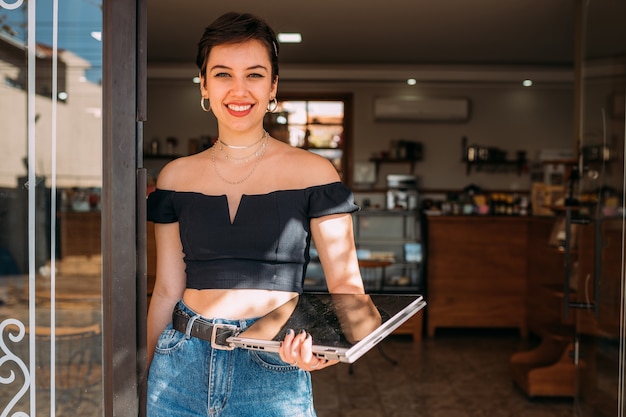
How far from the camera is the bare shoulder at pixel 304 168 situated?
1.57 m

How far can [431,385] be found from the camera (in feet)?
16.7

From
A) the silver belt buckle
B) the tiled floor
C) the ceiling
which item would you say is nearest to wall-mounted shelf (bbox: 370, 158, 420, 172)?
the ceiling

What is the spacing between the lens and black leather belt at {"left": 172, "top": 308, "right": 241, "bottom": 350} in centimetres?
144

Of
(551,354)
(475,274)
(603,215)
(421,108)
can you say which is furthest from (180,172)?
(421,108)

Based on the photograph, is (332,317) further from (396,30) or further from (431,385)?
(396,30)

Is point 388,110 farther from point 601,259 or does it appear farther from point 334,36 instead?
point 601,259

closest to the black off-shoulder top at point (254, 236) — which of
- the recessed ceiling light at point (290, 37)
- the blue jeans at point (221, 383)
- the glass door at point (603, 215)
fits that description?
the blue jeans at point (221, 383)

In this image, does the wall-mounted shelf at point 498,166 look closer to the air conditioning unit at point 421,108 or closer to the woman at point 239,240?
the air conditioning unit at point 421,108

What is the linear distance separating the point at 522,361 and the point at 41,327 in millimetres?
4349

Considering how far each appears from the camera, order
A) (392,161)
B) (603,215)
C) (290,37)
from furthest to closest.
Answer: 1. (392,161)
2. (290,37)
3. (603,215)

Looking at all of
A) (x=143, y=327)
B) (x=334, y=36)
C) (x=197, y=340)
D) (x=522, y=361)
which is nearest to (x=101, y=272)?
(x=143, y=327)

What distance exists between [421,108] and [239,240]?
25.5 ft

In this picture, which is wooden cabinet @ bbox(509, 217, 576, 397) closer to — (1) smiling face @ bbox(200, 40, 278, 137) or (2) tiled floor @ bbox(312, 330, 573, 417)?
(2) tiled floor @ bbox(312, 330, 573, 417)

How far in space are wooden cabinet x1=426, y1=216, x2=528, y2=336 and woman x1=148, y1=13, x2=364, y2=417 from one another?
5.41 m
